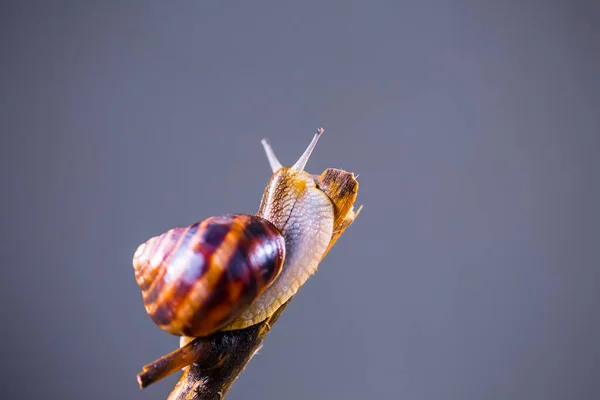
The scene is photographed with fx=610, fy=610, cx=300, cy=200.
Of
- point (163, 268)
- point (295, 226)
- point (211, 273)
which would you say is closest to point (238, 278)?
point (211, 273)

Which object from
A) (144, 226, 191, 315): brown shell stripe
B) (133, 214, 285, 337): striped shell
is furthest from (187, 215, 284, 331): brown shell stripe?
(144, 226, 191, 315): brown shell stripe

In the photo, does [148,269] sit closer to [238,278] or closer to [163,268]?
[163,268]

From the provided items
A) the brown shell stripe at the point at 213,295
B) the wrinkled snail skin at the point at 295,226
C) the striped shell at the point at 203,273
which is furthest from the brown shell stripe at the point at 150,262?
the wrinkled snail skin at the point at 295,226

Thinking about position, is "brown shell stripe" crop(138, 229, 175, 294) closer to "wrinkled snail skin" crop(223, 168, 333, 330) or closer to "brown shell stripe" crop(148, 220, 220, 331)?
"brown shell stripe" crop(148, 220, 220, 331)

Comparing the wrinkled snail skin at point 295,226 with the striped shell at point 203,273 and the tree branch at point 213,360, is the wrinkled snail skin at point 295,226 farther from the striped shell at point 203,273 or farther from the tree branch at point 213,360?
the striped shell at point 203,273

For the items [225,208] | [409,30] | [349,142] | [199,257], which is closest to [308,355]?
[225,208]

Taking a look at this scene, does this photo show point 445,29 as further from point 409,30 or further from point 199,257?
point 199,257

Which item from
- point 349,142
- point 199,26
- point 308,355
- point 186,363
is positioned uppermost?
point 199,26

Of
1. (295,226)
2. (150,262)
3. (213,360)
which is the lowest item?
(213,360)
